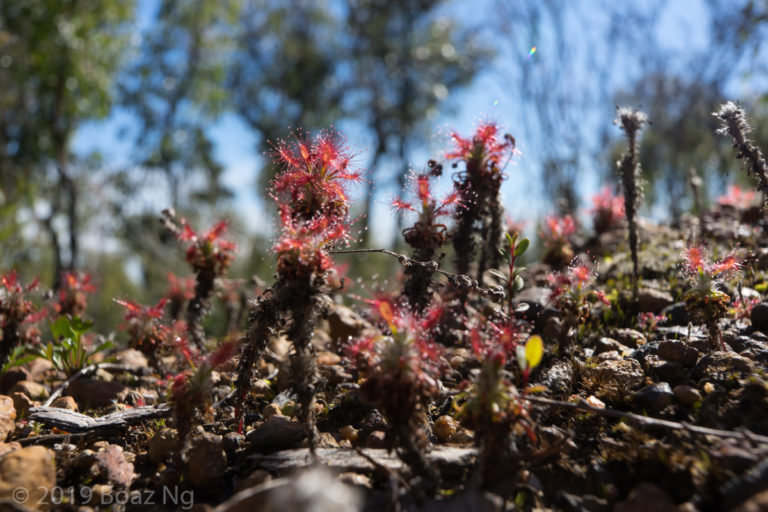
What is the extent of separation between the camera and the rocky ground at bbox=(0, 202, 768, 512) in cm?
172

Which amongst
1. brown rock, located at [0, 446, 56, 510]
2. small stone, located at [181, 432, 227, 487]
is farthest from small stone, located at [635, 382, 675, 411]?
brown rock, located at [0, 446, 56, 510]

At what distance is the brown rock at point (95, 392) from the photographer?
304 cm

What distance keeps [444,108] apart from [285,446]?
18.7 meters

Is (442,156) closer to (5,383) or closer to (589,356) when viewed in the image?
(589,356)

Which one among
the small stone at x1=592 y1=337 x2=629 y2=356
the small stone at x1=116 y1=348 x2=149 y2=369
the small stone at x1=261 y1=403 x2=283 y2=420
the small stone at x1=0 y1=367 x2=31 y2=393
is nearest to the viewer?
the small stone at x1=261 y1=403 x2=283 y2=420

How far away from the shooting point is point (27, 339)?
3451mm

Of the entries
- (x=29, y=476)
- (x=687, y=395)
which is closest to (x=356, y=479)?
(x=29, y=476)

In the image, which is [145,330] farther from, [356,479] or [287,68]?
[287,68]

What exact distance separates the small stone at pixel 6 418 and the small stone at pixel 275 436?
1.25 metres

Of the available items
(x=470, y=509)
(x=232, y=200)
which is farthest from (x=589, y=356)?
(x=232, y=200)

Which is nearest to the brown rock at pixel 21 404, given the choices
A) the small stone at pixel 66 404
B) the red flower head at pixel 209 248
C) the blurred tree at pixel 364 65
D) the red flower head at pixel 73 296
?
the small stone at pixel 66 404

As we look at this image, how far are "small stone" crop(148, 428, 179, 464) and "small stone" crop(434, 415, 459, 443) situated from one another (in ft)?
4.12

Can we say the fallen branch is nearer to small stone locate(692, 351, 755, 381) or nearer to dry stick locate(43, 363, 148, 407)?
dry stick locate(43, 363, 148, 407)

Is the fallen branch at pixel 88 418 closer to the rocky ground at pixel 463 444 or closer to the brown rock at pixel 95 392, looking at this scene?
the rocky ground at pixel 463 444
